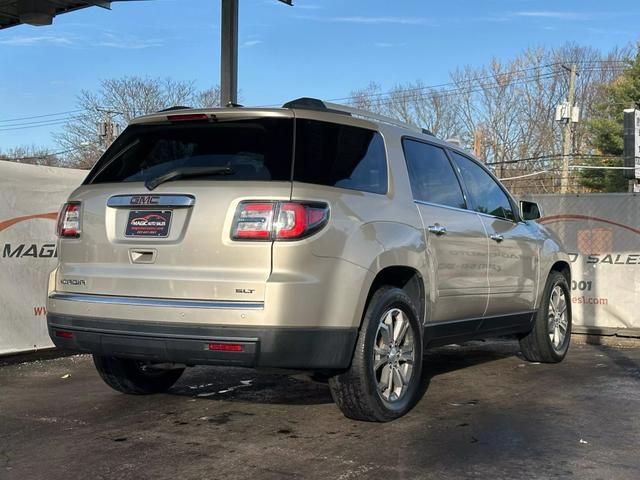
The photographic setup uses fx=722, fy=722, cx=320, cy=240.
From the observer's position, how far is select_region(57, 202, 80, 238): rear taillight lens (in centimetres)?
446

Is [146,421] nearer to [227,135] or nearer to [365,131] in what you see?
[227,135]

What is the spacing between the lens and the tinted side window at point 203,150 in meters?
4.16

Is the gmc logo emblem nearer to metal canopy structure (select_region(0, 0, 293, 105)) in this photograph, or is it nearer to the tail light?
the tail light

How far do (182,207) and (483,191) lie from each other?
3.00m

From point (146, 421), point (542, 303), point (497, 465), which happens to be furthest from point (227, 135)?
point (542, 303)

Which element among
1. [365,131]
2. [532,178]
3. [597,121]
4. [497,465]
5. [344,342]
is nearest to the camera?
[497,465]

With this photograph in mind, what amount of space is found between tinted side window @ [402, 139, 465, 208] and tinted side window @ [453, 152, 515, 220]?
8.9 inches

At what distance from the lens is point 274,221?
12.7 ft

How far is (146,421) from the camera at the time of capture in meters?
4.77

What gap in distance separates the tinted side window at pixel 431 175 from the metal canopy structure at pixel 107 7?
339cm

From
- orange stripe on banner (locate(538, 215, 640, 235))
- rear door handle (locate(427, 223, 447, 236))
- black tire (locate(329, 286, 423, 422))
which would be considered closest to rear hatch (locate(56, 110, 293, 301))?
black tire (locate(329, 286, 423, 422))

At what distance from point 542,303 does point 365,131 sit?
10.1 ft

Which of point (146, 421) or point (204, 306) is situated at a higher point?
point (204, 306)

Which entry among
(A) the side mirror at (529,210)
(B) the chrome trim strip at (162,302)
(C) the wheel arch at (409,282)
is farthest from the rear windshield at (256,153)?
(A) the side mirror at (529,210)
